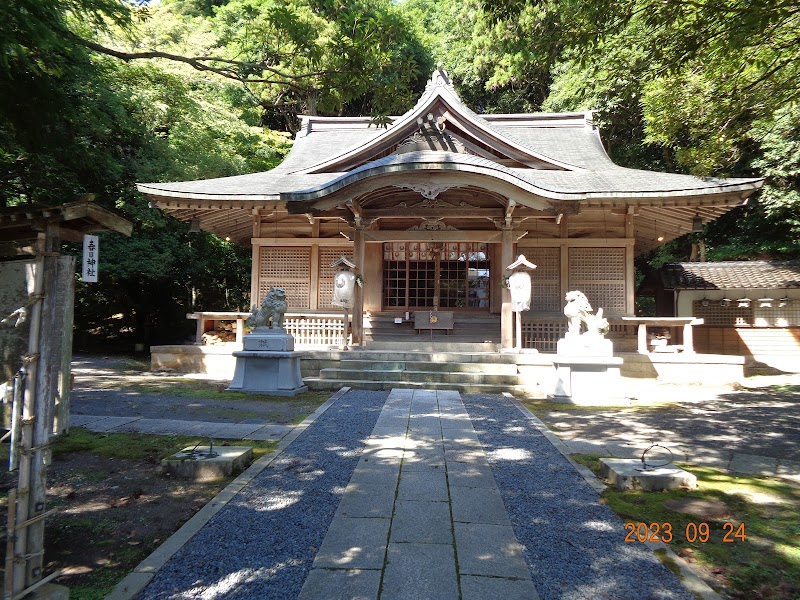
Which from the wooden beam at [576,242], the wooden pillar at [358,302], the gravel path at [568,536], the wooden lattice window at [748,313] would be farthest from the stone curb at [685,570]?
the wooden lattice window at [748,313]

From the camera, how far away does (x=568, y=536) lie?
3.22 m

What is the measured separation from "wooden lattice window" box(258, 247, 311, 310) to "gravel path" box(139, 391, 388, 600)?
325 inches

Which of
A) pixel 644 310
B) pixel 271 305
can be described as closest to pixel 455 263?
pixel 271 305

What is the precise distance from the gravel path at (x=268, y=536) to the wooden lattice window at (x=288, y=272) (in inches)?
325

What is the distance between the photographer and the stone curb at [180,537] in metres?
2.55

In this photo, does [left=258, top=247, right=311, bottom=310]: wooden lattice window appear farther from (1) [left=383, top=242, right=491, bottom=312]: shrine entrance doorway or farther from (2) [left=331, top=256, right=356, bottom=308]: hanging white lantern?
(2) [left=331, top=256, right=356, bottom=308]: hanging white lantern

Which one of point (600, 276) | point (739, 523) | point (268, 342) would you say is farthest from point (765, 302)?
point (268, 342)

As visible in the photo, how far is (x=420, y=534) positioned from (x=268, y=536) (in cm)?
103

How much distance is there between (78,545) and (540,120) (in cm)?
1644

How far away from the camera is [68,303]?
5.40 meters

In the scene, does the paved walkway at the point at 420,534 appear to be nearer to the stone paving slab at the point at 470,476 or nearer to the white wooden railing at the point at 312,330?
the stone paving slab at the point at 470,476

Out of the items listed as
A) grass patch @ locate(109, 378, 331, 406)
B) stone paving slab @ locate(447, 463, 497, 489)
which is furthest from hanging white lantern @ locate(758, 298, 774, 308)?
stone paving slab @ locate(447, 463, 497, 489)

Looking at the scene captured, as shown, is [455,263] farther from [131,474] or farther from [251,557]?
[251,557]

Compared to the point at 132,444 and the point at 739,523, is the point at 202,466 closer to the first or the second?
the point at 132,444
